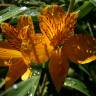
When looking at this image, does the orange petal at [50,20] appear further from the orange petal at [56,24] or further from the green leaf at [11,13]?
the green leaf at [11,13]

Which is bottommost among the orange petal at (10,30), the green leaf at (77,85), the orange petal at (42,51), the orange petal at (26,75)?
the green leaf at (77,85)

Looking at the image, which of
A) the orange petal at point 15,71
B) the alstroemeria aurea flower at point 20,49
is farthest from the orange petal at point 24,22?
the orange petal at point 15,71

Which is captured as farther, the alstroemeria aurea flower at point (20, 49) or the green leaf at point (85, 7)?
the green leaf at point (85, 7)

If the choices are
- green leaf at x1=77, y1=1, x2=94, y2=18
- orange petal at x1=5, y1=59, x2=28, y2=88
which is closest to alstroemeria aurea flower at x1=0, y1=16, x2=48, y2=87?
orange petal at x1=5, y1=59, x2=28, y2=88

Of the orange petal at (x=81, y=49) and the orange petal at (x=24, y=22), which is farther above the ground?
the orange petal at (x=24, y=22)

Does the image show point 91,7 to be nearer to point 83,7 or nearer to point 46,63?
point 83,7

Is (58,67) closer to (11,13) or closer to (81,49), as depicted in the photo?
(81,49)

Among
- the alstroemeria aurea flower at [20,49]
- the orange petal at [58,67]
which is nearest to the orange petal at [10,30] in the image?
the alstroemeria aurea flower at [20,49]
